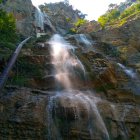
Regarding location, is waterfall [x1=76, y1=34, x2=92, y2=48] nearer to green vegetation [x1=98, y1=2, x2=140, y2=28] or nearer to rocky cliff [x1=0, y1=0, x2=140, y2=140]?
rocky cliff [x1=0, y1=0, x2=140, y2=140]

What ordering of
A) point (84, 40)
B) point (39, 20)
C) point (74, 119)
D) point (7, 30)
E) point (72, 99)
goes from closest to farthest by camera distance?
point (74, 119)
point (72, 99)
point (7, 30)
point (84, 40)
point (39, 20)

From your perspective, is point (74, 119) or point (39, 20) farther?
point (39, 20)

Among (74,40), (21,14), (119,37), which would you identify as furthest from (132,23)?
(21,14)

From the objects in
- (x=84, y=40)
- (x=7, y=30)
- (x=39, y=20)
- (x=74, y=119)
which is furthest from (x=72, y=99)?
(x=39, y=20)

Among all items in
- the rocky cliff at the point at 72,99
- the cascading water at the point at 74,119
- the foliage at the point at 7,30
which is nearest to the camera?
the rocky cliff at the point at 72,99

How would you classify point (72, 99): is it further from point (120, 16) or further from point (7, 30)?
point (120, 16)

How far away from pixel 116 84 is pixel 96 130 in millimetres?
4289

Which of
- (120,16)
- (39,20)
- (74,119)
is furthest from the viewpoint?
(120,16)

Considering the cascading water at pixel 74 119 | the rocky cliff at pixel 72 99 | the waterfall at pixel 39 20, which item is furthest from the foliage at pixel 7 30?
the waterfall at pixel 39 20

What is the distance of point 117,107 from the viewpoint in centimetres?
1144

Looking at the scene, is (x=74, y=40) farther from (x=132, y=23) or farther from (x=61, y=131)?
(x=61, y=131)

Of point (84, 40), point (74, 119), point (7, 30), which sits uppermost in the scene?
point (84, 40)

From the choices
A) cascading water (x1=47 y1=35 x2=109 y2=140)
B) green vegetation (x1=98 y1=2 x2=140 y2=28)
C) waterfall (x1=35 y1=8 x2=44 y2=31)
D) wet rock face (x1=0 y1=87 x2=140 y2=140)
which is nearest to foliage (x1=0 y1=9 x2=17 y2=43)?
cascading water (x1=47 y1=35 x2=109 y2=140)

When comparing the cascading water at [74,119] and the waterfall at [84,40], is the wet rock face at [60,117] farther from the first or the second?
the waterfall at [84,40]
